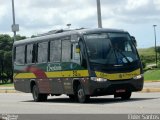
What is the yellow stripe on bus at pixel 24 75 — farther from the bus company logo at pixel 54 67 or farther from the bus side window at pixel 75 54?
Result: the bus side window at pixel 75 54

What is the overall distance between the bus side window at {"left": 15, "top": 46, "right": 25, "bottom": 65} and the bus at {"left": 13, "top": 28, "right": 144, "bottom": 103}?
3465 millimetres

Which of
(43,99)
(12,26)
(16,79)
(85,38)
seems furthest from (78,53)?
(12,26)

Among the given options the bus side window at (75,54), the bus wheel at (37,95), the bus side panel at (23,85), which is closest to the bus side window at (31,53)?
the bus side panel at (23,85)

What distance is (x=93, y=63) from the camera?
22.7m

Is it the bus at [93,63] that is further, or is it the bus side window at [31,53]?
the bus side window at [31,53]

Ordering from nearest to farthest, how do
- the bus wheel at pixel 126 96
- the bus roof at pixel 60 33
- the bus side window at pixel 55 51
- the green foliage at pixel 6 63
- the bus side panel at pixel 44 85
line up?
the bus roof at pixel 60 33 < the bus wheel at pixel 126 96 < the bus side window at pixel 55 51 < the bus side panel at pixel 44 85 < the green foliage at pixel 6 63

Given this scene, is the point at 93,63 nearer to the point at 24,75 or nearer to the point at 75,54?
the point at 75,54

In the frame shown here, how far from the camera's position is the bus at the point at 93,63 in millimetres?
22688

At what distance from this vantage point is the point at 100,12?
34438mm

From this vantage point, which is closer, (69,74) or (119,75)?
(119,75)

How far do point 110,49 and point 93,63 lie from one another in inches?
35.2

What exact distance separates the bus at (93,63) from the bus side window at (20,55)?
347 cm

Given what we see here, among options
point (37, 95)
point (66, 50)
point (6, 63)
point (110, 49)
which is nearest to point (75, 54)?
point (66, 50)

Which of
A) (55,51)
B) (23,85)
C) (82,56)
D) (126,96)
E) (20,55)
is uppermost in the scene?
(55,51)
